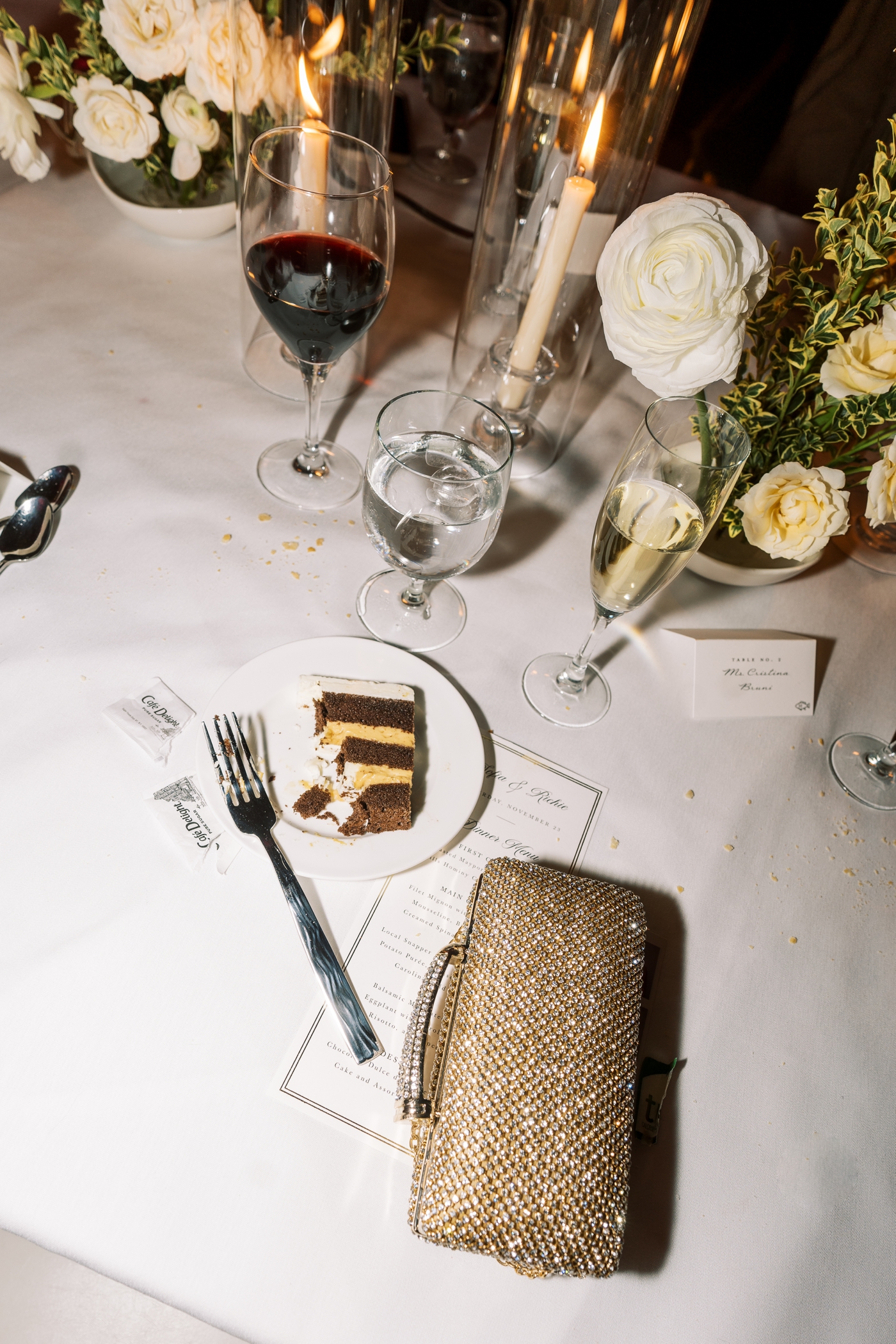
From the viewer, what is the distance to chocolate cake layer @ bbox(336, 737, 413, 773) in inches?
27.8

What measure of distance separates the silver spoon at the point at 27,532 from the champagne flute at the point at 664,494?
22.6 inches

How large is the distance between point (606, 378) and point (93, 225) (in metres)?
0.78

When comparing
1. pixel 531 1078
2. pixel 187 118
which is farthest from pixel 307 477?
pixel 531 1078

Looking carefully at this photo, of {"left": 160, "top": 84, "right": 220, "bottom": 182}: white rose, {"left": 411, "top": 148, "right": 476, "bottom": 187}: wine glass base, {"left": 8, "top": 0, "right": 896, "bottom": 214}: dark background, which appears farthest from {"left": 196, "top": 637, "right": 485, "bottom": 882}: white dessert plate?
{"left": 8, "top": 0, "right": 896, "bottom": 214}: dark background

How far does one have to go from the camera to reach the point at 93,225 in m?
1.17

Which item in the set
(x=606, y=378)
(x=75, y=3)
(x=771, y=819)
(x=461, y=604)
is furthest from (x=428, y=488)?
(x=75, y=3)

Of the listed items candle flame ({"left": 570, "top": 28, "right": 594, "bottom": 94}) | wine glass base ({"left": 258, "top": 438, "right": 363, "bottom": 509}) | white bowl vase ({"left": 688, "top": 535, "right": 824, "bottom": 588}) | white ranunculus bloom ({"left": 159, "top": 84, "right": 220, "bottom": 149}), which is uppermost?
candle flame ({"left": 570, "top": 28, "right": 594, "bottom": 94})

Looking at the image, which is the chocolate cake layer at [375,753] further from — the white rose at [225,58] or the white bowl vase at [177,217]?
the white bowl vase at [177,217]

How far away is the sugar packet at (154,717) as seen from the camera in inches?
29.2

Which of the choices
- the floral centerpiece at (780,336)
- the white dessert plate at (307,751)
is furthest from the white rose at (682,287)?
the white dessert plate at (307,751)

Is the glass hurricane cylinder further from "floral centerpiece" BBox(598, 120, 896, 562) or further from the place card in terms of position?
the place card

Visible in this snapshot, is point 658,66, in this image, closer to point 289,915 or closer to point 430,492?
point 430,492

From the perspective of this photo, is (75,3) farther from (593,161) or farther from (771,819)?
(771,819)

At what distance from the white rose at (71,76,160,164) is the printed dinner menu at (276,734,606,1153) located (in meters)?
0.87
